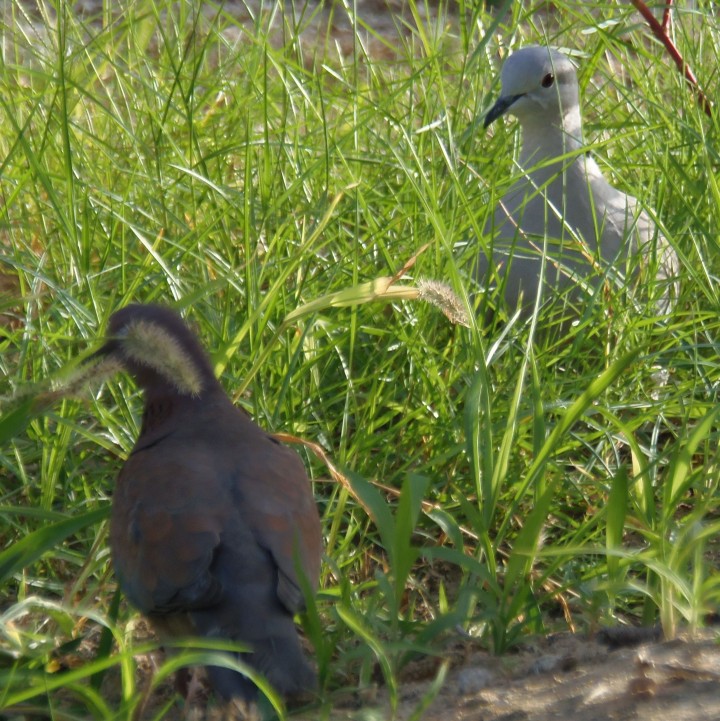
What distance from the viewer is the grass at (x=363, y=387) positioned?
81.0 inches

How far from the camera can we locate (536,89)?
3.82 meters

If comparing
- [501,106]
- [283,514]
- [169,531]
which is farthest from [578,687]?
[501,106]

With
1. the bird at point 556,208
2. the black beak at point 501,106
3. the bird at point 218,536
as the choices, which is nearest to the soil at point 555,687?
the bird at point 218,536

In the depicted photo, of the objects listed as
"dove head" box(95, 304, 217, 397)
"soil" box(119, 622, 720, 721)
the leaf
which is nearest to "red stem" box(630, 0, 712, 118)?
"dove head" box(95, 304, 217, 397)

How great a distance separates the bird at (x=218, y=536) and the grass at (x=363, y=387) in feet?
0.29

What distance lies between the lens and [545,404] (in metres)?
2.64

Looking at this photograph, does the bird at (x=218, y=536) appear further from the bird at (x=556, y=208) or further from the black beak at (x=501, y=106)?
the black beak at (x=501, y=106)

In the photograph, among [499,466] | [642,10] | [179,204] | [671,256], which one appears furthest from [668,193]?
[499,466]

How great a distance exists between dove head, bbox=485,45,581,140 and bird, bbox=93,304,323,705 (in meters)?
1.79

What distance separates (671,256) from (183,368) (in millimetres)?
1845

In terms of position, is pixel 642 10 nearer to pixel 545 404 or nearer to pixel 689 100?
pixel 689 100

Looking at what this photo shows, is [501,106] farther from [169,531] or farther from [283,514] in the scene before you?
[169,531]

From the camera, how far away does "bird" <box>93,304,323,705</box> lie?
187cm

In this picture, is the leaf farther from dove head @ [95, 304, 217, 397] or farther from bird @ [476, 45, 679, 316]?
bird @ [476, 45, 679, 316]
